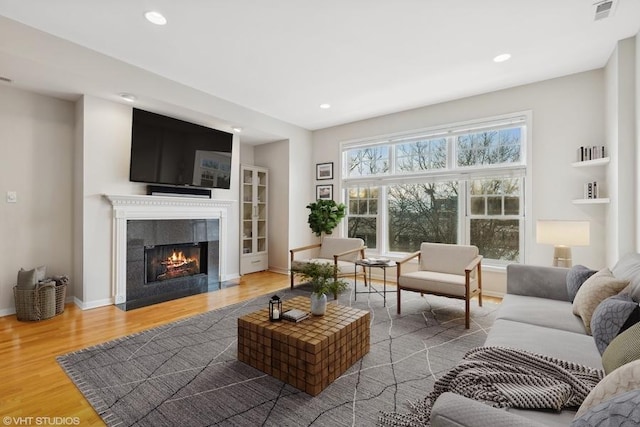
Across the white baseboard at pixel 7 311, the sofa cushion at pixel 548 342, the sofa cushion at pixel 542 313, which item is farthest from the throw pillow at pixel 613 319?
the white baseboard at pixel 7 311

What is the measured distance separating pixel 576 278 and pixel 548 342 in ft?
2.98

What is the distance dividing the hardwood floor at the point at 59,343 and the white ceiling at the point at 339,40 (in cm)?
247

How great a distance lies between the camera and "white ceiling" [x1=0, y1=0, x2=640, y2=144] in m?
2.46

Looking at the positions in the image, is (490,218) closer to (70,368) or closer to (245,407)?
(245,407)

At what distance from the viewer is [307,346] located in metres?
1.88

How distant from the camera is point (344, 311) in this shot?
2.44 metres

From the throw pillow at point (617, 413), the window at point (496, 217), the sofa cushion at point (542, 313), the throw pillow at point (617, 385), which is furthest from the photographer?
the window at point (496, 217)

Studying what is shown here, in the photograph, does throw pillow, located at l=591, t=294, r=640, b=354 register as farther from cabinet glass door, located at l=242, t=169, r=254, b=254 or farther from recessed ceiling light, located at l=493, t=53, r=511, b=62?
cabinet glass door, located at l=242, t=169, r=254, b=254

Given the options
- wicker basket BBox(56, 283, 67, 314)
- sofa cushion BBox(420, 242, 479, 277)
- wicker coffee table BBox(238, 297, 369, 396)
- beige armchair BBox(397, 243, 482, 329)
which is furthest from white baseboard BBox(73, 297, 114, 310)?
sofa cushion BBox(420, 242, 479, 277)

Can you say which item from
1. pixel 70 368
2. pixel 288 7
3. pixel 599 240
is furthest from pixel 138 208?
pixel 599 240

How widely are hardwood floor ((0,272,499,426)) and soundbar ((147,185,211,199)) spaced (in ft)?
4.70

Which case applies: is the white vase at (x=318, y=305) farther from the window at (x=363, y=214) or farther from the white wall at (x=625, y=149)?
the window at (x=363, y=214)

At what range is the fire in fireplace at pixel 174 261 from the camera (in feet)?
13.5

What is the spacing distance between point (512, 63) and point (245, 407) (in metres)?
4.08
